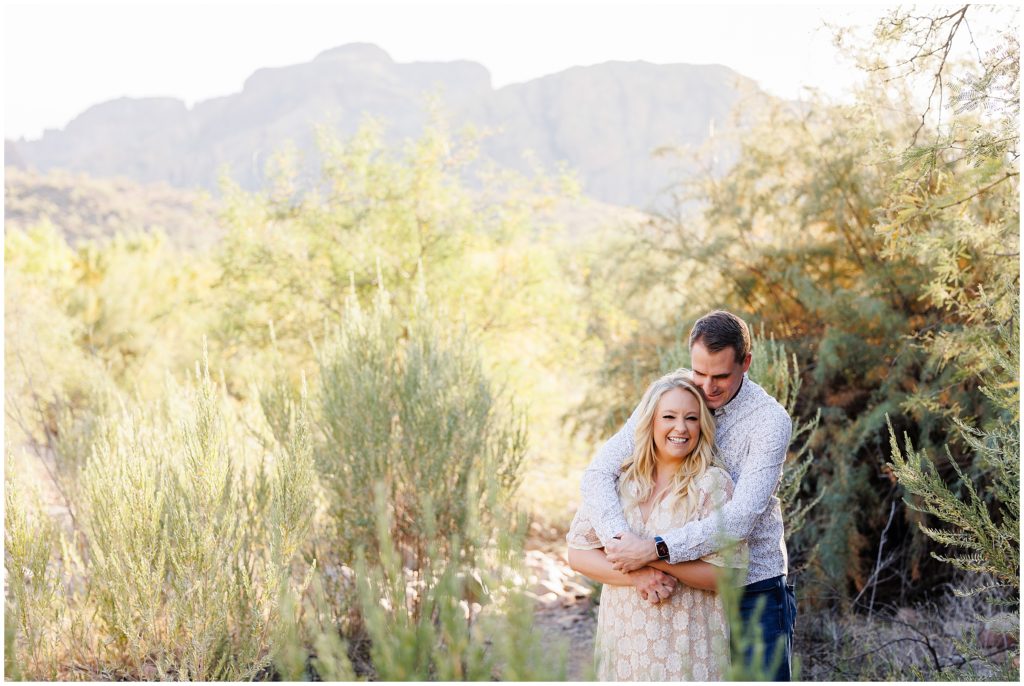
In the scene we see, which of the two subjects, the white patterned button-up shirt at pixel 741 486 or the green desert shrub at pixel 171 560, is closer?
the white patterned button-up shirt at pixel 741 486

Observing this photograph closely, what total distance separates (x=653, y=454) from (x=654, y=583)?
1.51ft

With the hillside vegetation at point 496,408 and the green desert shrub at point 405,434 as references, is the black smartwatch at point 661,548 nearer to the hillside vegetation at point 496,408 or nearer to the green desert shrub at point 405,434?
the hillside vegetation at point 496,408

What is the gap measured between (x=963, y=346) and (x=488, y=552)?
3254 millimetres

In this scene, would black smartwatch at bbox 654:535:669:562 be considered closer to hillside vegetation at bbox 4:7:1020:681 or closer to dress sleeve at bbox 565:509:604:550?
dress sleeve at bbox 565:509:604:550

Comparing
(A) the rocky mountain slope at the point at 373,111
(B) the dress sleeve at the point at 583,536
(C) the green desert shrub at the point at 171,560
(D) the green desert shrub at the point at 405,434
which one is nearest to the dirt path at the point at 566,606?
(D) the green desert shrub at the point at 405,434

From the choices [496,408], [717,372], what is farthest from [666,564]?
[496,408]

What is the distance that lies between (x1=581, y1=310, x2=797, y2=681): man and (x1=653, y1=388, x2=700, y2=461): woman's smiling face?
5.2 inches

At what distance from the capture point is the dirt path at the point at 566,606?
251 inches

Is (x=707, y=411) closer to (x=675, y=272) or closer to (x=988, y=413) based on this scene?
(x=988, y=413)

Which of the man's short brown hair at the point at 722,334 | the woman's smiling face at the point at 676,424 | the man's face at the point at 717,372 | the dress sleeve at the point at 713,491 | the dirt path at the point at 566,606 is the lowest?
the dirt path at the point at 566,606

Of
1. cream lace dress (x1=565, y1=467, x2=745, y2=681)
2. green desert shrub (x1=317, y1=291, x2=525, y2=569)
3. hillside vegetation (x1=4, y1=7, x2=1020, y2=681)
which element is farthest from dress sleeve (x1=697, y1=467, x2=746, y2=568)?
green desert shrub (x1=317, y1=291, x2=525, y2=569)

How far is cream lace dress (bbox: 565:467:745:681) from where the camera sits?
9.05 ft

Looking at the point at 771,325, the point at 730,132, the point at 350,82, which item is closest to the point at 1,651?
the point at 771,325

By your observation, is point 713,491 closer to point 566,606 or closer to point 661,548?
point 661,548
